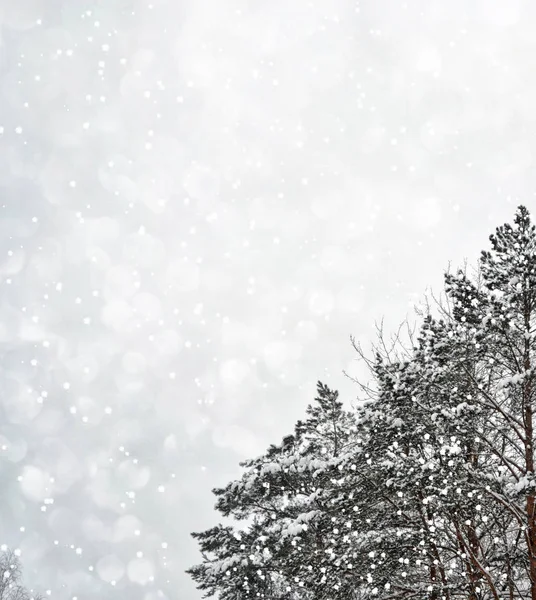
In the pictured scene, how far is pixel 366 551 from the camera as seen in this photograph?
9516mm

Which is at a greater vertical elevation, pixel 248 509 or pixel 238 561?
pixel 248 509

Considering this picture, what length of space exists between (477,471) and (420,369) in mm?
2012

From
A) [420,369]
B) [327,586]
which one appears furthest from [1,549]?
[420,369]

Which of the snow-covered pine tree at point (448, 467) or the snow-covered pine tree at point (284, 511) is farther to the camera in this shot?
the snow-covered pine tree at point (284, 511)

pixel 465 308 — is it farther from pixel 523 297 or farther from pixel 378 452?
pixel 378 452

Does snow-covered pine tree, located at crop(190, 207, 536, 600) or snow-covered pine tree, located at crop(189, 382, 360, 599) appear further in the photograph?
snow-covered pine tree, located at crop(189, 382, 360, 599)

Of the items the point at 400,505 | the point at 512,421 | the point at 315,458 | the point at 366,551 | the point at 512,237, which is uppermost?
the point at 512,237

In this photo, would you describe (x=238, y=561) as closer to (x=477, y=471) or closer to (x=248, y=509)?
(x=248, y=509)

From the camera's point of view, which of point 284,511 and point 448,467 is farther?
point 284,511

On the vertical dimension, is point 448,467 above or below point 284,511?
below

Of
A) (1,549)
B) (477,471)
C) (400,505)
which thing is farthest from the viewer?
(1,549)

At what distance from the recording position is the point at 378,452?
31.6ft

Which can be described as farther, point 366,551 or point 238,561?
point 238,561

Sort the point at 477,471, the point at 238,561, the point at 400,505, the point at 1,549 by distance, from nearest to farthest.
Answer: the point at 477,471 < the point at 400,505 < the point at 238,561 < the point at 1,549
